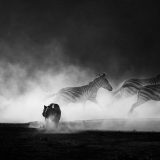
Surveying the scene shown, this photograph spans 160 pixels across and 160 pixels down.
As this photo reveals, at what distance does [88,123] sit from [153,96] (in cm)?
2554

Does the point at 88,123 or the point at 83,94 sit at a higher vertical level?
the point at 83,94

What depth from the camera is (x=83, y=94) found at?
71875 mm

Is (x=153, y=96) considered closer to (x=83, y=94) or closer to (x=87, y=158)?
(x=83, y=94)

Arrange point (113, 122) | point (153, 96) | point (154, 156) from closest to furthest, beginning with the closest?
point (154, 156) < point (153, 96) < point (113, 122)

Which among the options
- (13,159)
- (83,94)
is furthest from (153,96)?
(13,159)

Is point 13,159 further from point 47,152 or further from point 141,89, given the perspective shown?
point 141,89

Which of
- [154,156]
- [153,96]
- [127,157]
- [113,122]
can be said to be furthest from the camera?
[113,122]

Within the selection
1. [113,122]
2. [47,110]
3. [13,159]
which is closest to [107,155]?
[13,159]

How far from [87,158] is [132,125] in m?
49.7

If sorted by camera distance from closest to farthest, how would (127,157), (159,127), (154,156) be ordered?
1. (127,157)
2. (154,156)
3. (159,127)

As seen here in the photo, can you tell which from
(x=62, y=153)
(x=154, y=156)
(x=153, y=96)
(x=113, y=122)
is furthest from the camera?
(x=113, y=122)

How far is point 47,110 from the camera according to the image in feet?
206

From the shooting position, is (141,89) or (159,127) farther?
(159,127)

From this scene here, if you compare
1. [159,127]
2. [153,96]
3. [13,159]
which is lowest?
[13,159]
